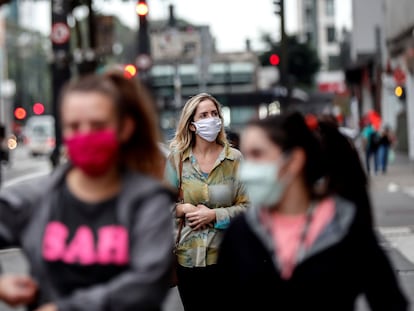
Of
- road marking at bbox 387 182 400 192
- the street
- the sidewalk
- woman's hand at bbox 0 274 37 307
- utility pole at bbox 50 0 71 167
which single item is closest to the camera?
woman's hand at bbox 0 274 37 307

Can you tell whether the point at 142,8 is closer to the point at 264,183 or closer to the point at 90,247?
the point at 264,183

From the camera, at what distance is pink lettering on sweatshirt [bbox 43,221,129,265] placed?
334cm

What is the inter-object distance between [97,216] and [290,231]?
634 millimetres

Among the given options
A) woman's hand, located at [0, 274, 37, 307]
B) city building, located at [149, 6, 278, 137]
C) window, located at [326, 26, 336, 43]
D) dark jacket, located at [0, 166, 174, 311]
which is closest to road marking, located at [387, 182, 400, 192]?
city building, located at [149, 6, 278, 137]

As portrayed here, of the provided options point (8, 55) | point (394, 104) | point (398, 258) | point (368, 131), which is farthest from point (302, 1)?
point (398, 258)

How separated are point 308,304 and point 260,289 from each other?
16cm

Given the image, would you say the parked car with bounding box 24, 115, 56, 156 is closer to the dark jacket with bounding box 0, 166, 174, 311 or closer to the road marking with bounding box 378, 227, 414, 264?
the road marking with bounding box 378, 227, 414, 264

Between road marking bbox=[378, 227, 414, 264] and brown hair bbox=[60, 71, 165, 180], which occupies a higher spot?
brown hair bbox=[60, 71, 165, 180]

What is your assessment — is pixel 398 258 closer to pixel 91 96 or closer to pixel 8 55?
pixel 91 96

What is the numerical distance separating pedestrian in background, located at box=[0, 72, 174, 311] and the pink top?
1.19 feet

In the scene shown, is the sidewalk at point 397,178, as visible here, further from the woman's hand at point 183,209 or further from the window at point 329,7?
the window at point 329,7

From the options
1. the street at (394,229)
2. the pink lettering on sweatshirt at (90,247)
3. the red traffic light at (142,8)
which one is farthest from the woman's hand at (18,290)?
the red traffic light at (142,8)

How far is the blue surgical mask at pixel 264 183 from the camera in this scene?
3.48 metres

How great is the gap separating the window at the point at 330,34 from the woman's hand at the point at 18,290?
477 ft
